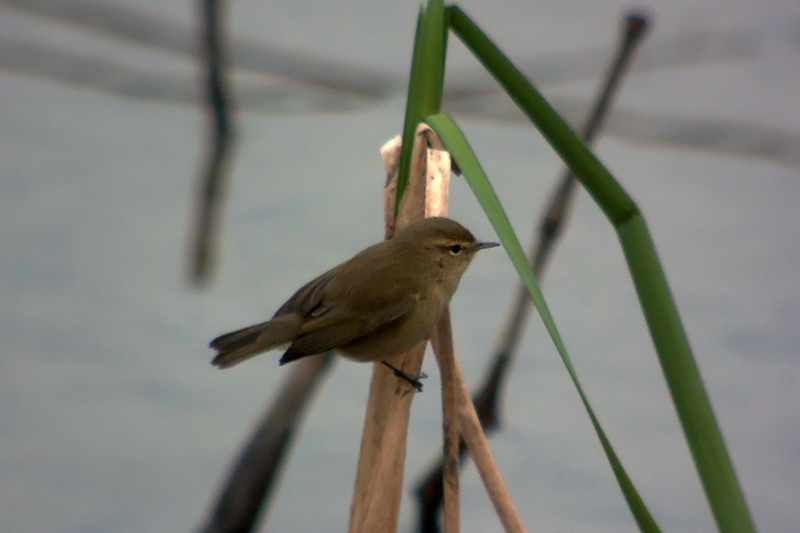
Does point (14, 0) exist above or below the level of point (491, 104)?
→ below

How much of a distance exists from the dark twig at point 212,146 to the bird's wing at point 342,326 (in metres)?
0.56

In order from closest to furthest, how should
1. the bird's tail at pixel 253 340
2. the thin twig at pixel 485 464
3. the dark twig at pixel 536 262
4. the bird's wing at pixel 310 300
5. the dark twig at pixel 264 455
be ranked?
the thin twig at pixel 485 464
the bird's tail at pixel 253 340
the bird's wing at pixel 310 300
the dark twig at pixel 536 262
the dark twig at pixel 264 455

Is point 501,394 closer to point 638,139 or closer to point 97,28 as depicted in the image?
point 638,139

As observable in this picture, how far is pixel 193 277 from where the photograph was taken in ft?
6.83

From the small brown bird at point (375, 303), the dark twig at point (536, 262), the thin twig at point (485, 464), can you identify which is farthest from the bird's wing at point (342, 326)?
the dark twig at point (536, 262)

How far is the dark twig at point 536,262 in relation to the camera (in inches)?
80.0

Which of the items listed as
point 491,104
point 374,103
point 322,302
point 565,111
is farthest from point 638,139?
point 322,302

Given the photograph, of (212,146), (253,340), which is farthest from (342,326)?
(212,146)

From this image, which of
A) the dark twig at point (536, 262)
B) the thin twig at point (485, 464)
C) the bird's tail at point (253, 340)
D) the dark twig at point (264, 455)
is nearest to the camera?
the thin twig at point (485, 464)

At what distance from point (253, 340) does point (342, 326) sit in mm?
188

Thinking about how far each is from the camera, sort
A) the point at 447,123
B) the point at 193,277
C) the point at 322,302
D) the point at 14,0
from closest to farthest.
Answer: the point at 447,123, the point at 322,302, the point at 14,0, the point at 193,277

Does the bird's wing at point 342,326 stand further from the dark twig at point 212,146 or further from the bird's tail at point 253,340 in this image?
the dark twig at point 212,146

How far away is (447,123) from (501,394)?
1.72 metres

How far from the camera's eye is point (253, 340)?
4.62 feet
